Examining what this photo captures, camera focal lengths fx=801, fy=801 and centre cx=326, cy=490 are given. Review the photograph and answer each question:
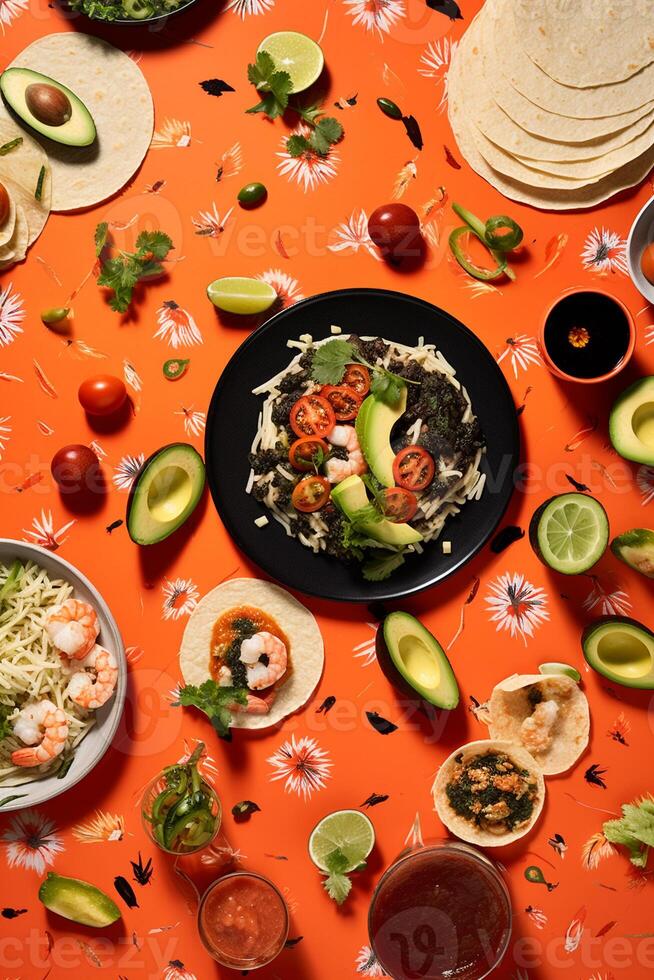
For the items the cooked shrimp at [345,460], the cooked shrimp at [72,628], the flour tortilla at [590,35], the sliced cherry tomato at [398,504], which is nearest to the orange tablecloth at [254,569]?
the cooked shrimp at [72,628]

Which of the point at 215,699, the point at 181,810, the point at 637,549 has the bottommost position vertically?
the point at 181,810

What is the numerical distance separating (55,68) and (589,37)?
2.88 m

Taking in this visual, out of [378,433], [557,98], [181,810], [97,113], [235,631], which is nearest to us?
[181,810]

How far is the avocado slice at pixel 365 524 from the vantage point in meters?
4.06

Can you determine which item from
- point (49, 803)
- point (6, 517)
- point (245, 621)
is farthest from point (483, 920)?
point (6, 517)

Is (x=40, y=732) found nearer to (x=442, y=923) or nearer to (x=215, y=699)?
(x=215, y=699)

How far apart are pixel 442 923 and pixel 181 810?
1.44 m

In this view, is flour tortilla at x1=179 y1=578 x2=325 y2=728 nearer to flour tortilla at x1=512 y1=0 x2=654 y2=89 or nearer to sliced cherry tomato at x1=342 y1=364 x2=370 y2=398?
sliced cherry tomato at x1=342 y1=364 x2=370 y2=398

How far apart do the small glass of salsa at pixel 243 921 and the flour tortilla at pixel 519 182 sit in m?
3.97

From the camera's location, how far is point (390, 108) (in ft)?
14.8

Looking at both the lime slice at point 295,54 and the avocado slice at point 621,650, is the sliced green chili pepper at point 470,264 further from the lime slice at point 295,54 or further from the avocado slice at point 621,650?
the avocado slice at point 621,650

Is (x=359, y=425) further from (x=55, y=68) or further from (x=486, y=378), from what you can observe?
(x=55, y=68)

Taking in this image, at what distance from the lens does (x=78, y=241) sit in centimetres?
455

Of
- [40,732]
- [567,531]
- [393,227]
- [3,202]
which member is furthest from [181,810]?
[3,202]
